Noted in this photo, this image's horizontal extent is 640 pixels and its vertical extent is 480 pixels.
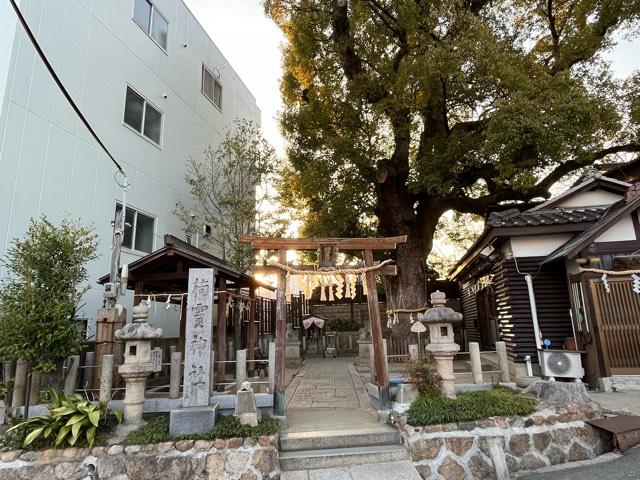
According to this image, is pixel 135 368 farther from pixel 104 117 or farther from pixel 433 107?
pixel 433 107

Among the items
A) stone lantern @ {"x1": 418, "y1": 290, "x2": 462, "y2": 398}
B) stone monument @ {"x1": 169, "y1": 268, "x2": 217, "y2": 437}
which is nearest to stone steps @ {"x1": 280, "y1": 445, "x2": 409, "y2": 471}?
stone monument @ {"x1": 169, "y1": 268, "x2": 217, "y2": 437}

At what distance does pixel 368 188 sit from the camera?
1744 cm

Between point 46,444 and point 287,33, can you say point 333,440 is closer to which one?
point 46,444

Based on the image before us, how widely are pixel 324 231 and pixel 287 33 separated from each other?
9.51 metres

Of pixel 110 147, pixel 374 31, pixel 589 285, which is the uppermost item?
pixel 374 31

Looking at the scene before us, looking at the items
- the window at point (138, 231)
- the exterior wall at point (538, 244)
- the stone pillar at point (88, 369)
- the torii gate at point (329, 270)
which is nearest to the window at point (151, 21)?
the window at point (138, 231)

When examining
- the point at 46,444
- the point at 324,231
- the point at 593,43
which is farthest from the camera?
the point at 324,231

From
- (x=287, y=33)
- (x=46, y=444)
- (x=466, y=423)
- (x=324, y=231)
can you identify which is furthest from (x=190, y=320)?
(x=287, y=33)

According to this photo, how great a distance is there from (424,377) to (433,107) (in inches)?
466

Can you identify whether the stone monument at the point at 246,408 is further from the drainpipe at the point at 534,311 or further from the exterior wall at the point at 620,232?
the exterior wall at the point at 620,232

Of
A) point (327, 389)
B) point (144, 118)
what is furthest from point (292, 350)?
point (144, 118)

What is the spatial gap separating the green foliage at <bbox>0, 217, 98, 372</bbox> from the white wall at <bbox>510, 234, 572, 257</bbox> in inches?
448

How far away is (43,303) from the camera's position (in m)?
7.01

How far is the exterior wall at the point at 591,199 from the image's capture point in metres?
12.5
